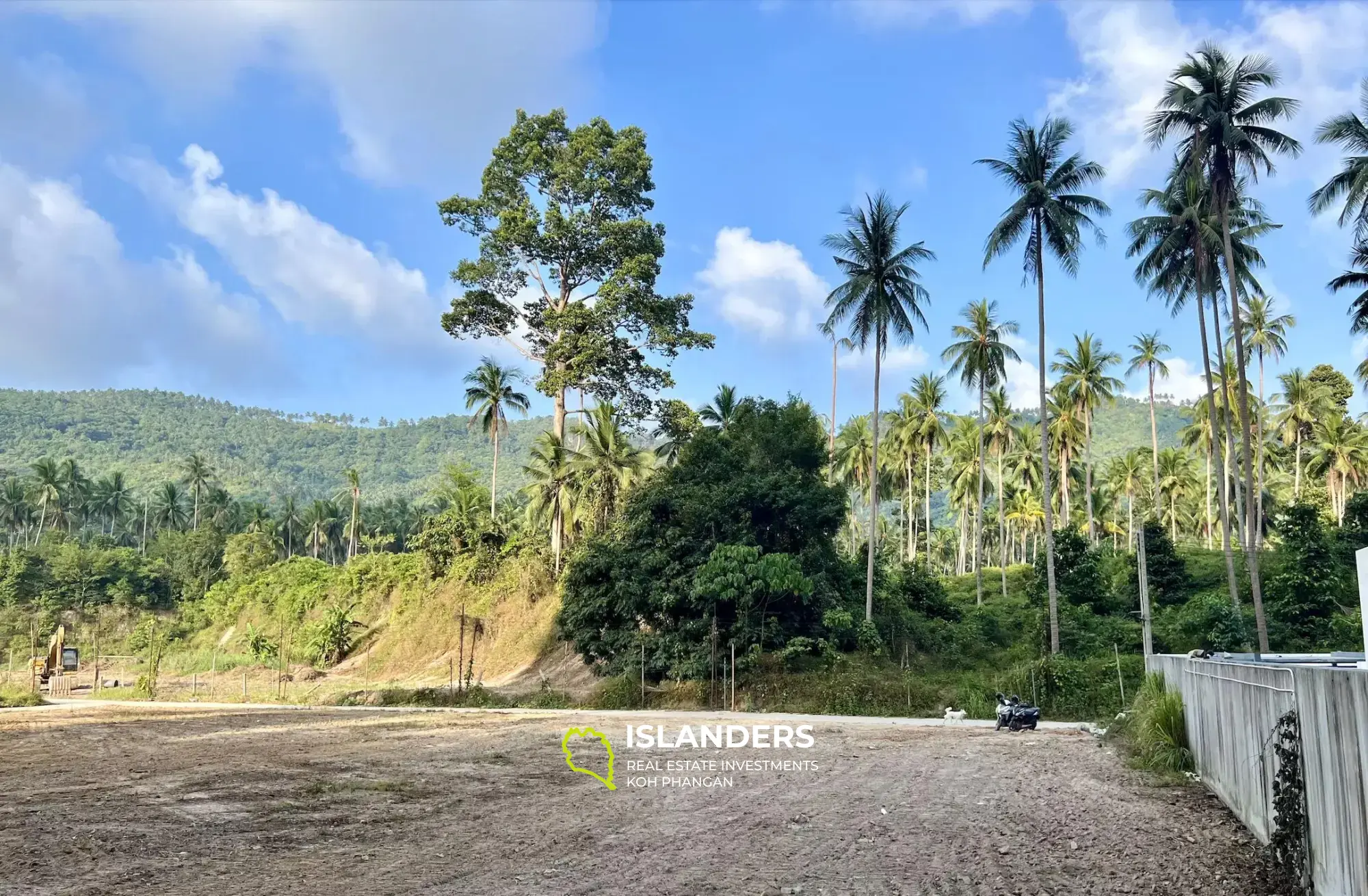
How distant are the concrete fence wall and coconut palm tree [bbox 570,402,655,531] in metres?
27.5

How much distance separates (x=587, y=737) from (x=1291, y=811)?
14151 mm

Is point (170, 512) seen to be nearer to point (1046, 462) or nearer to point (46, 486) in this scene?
point (46, 486)

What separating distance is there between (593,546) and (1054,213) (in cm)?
1878

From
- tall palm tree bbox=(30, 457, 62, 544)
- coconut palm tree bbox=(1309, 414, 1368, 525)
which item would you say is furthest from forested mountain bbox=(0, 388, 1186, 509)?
coconut palm tree bbox=(1309, 414, 1368, 525)

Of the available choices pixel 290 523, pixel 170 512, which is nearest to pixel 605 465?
pixel 290 523

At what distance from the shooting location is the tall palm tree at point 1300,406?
5356 cm

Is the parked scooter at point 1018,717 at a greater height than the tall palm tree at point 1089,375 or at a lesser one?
lesser

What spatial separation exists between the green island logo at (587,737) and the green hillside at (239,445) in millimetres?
121647

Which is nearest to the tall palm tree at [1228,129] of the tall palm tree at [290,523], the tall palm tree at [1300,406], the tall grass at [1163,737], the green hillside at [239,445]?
the tall grass at [1163,737]

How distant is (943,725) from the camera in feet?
71.6

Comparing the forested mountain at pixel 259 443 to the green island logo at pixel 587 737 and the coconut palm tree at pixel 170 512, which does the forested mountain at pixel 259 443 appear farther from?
the green island logo at pixel 587 737

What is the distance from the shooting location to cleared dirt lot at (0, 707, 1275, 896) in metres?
7.51

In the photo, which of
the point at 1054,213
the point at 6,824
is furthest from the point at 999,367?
the point at 6,824

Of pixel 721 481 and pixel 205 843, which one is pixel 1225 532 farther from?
pixel 205 843
